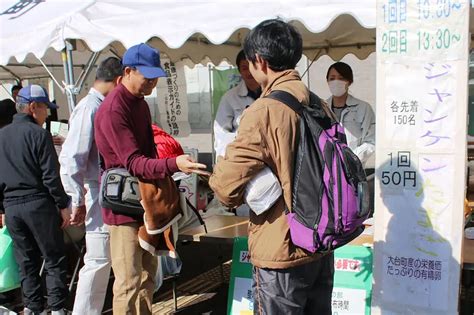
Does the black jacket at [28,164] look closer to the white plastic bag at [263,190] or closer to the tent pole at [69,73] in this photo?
the tent pole at [69,73]

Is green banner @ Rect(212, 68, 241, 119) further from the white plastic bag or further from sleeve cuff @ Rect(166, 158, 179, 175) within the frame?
the white plastic bag

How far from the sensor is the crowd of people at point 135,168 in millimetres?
1779

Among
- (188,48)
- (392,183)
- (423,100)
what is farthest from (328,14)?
(188,48)

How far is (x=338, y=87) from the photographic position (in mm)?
4117

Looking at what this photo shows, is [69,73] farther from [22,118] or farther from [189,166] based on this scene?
[189,166]

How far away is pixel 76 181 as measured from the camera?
9.66 ft

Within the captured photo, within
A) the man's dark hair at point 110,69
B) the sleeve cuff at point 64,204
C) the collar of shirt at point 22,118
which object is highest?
the man's dark hair at point 110,69

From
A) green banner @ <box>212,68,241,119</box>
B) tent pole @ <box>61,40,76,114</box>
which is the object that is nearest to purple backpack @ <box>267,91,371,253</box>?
tent pole @ <box>61,40,76,114</box>

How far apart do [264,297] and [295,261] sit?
7.9 inches

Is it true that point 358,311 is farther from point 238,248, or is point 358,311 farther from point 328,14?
point 328,14

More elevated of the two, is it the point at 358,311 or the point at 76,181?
the point at 76,181

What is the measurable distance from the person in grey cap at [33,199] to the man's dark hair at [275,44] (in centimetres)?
191

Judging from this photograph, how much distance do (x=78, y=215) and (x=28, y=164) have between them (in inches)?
19.2

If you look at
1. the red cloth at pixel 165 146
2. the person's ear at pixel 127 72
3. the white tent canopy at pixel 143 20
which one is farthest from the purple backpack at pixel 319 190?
the red cloth at pixel 165 146
